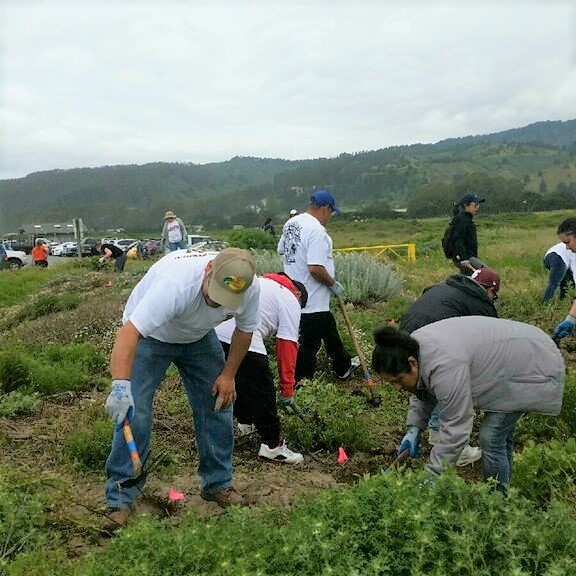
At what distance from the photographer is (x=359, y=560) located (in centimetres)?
227

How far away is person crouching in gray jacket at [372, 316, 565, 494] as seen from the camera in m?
3.05

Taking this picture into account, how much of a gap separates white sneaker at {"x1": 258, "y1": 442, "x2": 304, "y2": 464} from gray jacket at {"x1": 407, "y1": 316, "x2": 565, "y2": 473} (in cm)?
138

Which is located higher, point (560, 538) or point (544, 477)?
point (560, 538)

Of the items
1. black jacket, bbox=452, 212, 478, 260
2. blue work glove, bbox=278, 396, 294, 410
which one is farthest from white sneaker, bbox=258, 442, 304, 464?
black jacket, bbox=452, 212, 478, 260

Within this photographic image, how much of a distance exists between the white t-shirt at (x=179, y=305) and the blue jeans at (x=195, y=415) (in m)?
→ 0.11

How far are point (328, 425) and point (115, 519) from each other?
1886 mm

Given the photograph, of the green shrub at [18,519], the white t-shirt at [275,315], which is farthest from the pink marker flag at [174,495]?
the white t-shirt at [275,315]

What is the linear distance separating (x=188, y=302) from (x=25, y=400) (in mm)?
2814

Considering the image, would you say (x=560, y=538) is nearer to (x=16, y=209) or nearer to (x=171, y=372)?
(x=171, y=372)

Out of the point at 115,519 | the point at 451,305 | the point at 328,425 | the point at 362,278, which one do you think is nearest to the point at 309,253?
the point at 328,425

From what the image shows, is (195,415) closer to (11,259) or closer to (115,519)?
(115,519)

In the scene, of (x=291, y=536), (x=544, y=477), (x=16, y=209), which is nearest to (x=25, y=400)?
(x=291, y=536)

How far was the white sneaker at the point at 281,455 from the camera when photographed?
4.45 meters

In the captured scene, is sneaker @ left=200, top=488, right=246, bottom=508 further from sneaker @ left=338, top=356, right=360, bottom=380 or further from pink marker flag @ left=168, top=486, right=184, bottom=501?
sneaker @ left=338, top=356, right=360, bottom=380
